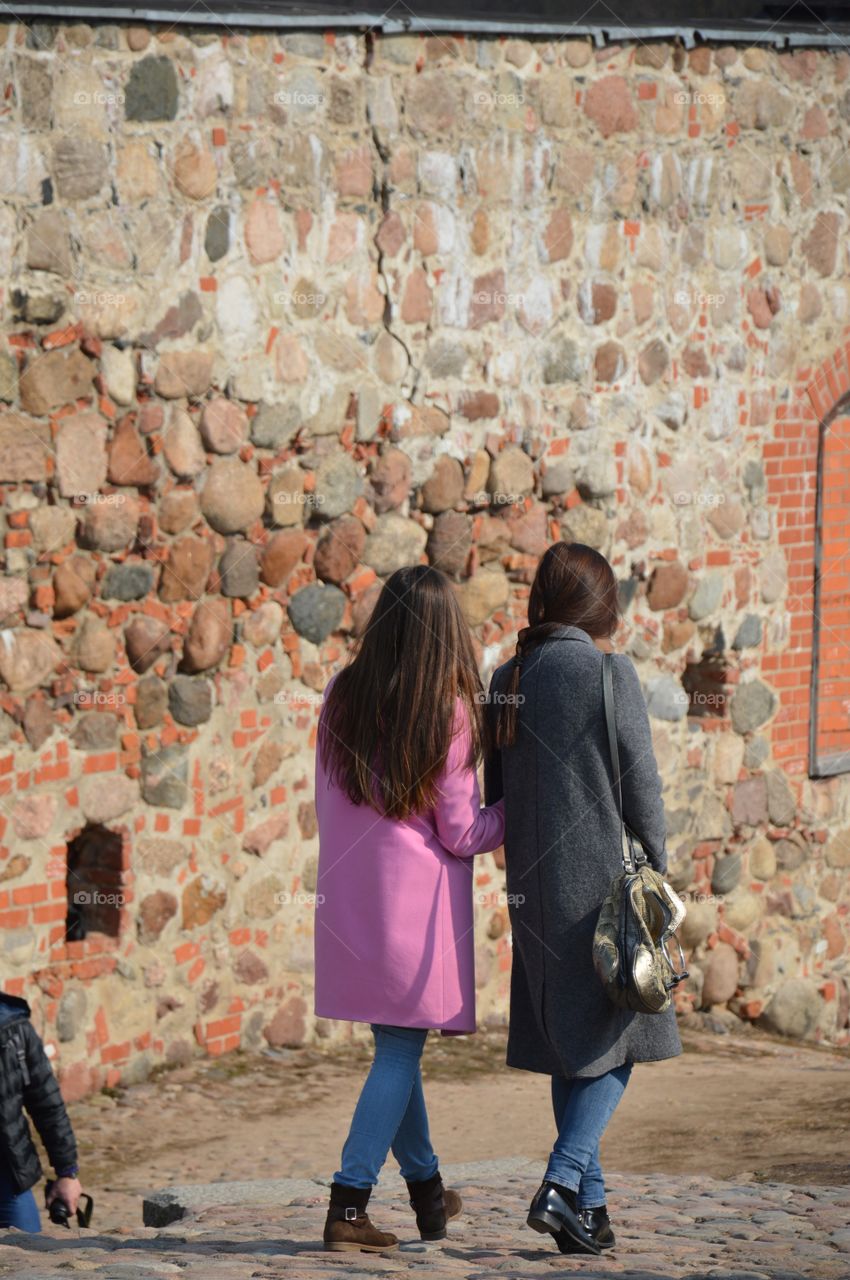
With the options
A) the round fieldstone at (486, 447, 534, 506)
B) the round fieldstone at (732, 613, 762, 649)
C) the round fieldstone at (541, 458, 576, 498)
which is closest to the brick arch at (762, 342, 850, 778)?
the round fieldstone at (732, 613, 762, 649)

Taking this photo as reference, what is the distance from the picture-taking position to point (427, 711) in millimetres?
3840

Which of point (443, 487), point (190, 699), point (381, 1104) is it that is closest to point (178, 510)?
point (190, 699)

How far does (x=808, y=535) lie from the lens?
8094mm

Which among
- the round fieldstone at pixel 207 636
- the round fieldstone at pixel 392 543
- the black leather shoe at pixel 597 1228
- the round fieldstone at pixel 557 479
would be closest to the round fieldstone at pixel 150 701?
the round fieldstone at pixel 207 636

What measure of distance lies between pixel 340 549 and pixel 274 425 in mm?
530

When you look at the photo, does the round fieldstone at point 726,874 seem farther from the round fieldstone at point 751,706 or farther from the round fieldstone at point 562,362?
the round fieldstone at point 562,362

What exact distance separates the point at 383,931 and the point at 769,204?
16.0 ft

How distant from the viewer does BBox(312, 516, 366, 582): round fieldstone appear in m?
6.50

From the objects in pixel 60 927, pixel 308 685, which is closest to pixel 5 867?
pixel 60 927

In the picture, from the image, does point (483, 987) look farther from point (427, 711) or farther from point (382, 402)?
point (427, 711)

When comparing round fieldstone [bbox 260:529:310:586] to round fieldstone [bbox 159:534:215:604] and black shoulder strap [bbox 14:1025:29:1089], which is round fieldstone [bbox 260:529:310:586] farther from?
black shoulder strap [bbox 14:1025:29:1089]

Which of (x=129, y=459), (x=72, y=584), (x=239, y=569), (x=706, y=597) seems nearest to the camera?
(x=72, y=584)

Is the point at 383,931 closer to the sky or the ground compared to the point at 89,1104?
closer to the sky

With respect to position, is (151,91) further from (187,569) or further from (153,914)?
(153,914)
